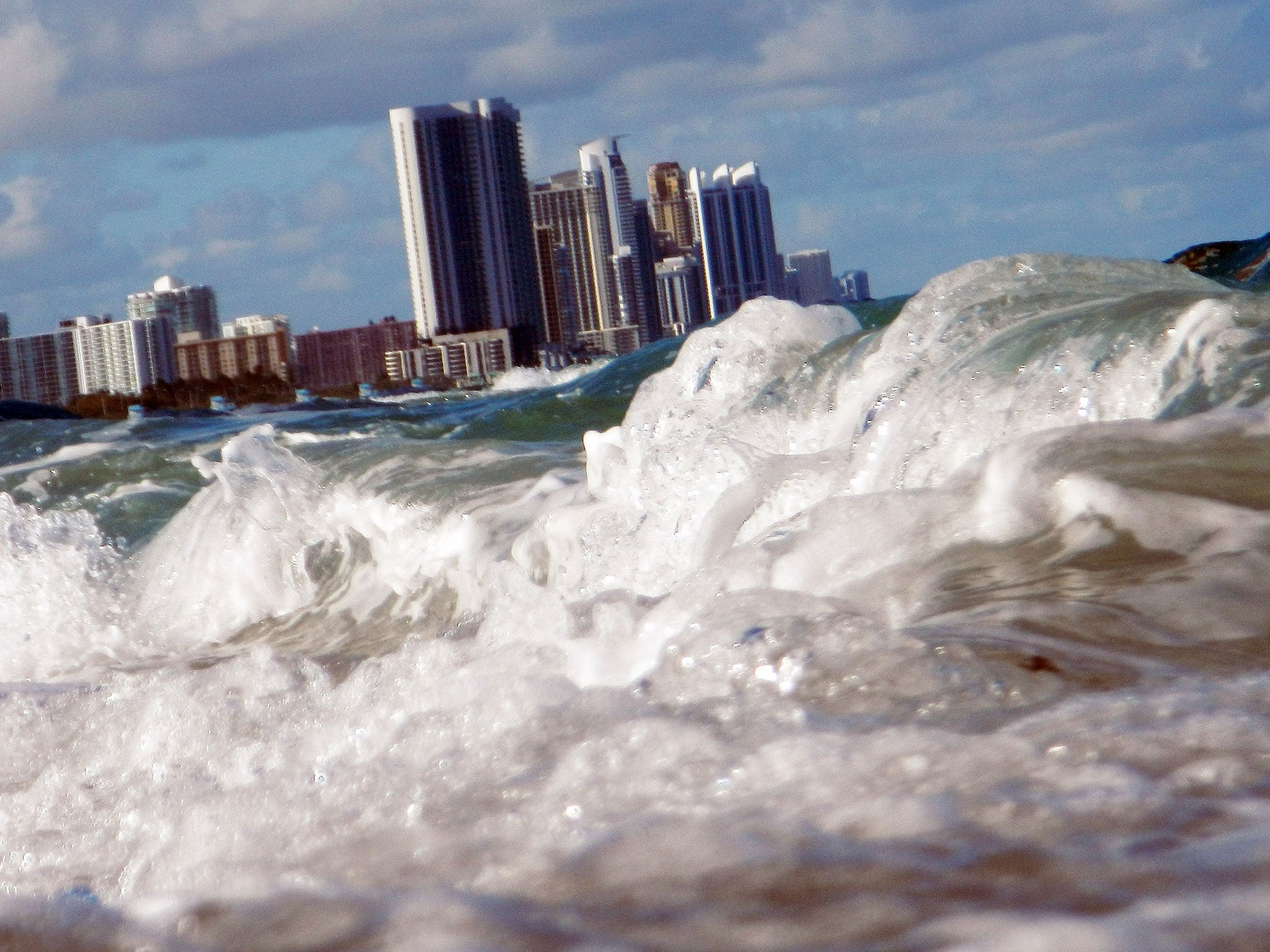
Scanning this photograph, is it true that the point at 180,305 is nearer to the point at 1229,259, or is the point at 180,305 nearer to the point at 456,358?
the point at 456,358

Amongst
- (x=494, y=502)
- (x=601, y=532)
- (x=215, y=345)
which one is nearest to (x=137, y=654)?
(x=494, y=502)

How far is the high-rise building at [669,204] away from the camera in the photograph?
93000mm

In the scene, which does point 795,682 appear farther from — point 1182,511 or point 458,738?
point 1182,511

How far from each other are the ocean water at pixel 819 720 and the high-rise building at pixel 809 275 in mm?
72604

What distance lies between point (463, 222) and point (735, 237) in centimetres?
1584

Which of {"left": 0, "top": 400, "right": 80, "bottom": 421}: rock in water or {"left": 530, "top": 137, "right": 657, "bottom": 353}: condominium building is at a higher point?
{"left": 530, "top": 137, "right": 657, "bottom": 353}: condominium building

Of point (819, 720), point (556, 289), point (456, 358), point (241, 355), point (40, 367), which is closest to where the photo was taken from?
point (819, 720)

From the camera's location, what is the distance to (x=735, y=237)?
83.4m

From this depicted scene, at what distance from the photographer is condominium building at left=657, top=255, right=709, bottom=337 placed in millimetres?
84125

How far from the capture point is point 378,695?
7.57 ft

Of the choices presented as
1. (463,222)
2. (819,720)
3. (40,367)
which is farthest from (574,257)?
(819,720)

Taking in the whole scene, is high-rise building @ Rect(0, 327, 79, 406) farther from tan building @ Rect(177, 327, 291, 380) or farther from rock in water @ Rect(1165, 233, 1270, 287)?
rock in water @ Rect(1165, 233, 1270, 287)

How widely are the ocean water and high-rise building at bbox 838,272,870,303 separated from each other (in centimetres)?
7369

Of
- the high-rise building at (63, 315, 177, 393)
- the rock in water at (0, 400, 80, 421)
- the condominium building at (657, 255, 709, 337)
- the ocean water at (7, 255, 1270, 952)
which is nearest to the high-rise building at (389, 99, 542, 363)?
the condominium building at (657, 255, 709, 337)
